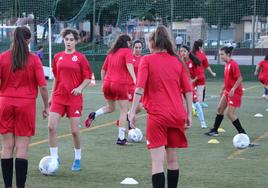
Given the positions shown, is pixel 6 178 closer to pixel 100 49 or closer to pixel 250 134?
pixel 250 134

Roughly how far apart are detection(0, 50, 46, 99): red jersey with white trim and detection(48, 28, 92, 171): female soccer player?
1.55 metres

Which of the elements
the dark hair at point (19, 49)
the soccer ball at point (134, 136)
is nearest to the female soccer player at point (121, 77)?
the soccer ball at point (134, 136)

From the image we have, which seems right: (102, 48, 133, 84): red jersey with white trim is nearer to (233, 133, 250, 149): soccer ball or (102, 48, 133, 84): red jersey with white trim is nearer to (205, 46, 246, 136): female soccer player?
(205, 46, 246, 136): female soccer player

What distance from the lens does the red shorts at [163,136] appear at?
21.0 feet

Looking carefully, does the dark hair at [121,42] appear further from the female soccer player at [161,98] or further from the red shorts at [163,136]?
the red shorts at [163,136]

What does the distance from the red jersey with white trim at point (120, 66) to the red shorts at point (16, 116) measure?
4261mm

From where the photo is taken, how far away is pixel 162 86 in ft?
21.1

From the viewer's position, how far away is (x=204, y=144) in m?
11.4

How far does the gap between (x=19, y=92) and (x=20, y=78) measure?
16 centimetres

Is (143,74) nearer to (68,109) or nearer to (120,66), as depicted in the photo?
(68,109)

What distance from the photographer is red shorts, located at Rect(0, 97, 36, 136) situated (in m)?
6.98

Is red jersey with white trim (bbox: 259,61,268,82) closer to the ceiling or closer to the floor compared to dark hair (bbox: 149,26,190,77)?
→ closer to the floor

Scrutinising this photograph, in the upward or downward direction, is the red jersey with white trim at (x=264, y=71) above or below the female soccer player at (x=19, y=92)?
below

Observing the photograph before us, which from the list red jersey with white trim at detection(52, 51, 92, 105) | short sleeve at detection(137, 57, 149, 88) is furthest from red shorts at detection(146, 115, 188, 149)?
red jersey with white trim at detection(52, 51, 92, 105)
